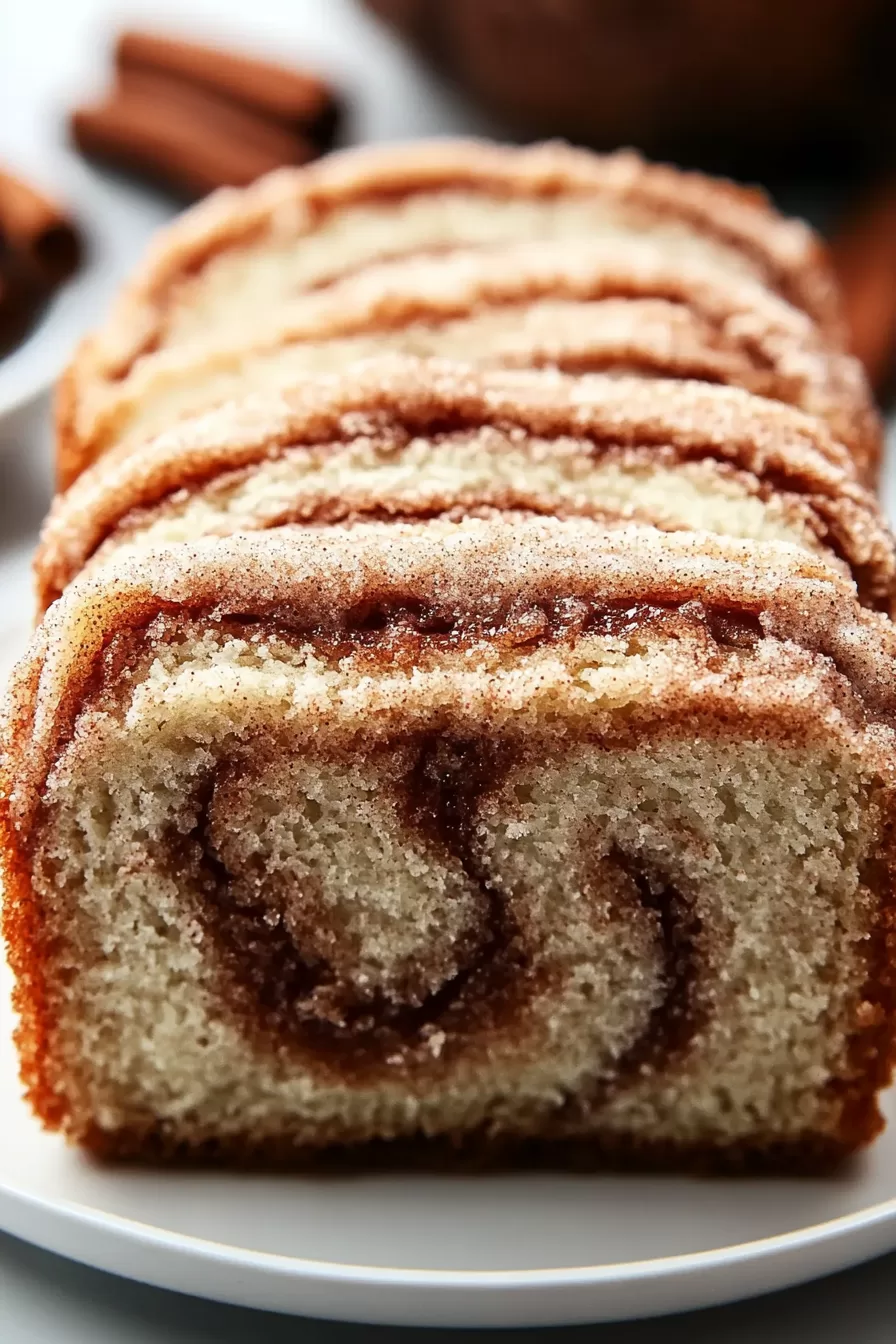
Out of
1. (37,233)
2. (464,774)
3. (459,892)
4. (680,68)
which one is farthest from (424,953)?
(680,68)

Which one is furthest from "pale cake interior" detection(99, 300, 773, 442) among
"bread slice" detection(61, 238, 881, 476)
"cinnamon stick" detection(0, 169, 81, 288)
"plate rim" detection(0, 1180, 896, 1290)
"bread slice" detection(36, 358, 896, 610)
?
"cinnamon stick" detection(0, 169, 81, 288)

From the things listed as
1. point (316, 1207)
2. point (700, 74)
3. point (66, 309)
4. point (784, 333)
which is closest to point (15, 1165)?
point (316, 1207)

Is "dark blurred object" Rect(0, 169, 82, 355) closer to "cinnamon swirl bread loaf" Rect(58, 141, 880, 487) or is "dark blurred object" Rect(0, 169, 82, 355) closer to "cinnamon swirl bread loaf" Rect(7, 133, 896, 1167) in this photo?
"cinnamon swirl bread loaf" Rect(58, 141, 880, 487)

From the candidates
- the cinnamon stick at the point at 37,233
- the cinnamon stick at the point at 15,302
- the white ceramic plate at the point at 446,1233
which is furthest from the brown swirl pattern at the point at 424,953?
the cinnamon stick at the point at 37,233

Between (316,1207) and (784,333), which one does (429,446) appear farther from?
(316,1207)

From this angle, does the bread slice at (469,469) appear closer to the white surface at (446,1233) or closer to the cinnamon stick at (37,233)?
the white surface at (446,1233)

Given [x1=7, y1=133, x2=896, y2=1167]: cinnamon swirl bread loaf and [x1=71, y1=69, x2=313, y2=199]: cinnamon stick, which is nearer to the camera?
[x1=7, y1=133, x2=896, y2=1167]: cinnamon swirl bread loaf

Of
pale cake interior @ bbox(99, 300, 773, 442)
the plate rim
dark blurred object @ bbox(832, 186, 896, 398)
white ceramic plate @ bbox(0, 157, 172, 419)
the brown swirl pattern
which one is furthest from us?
dark blurred object @ bbox(832, 186, 896, 398)

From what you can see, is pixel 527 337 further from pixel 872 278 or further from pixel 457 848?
pixel 872 278
